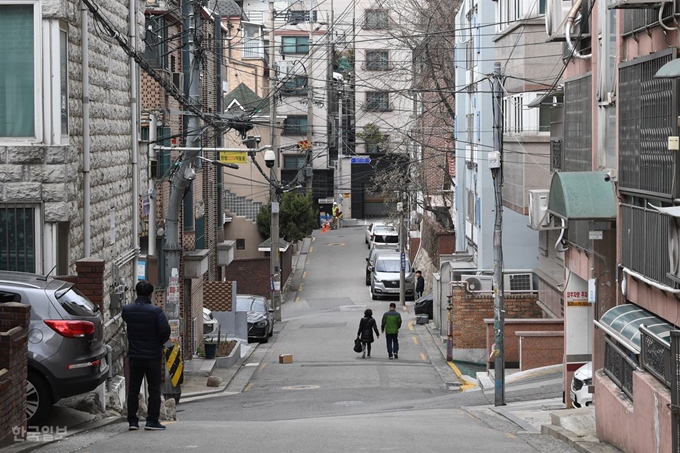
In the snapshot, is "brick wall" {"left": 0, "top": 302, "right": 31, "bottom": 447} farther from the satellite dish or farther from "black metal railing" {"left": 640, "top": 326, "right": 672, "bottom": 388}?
the satellite dish

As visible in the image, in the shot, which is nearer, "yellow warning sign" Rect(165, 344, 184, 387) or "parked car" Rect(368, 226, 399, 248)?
"yellow warning sign" Rect(165, 344, 184, 387)

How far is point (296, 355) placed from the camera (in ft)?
104

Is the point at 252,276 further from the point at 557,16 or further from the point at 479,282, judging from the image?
the point at 557,16

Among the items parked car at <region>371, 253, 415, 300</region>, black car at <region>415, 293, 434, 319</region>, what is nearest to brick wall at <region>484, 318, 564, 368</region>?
black car at <region>415, 293, 434, 319</region>

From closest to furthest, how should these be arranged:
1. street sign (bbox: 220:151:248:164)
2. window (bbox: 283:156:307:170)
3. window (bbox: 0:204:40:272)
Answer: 1. window (bbox: 0:204:40:272)
2. street sign (bbox: 220:151:248:164)
3. window (bbox: 283:156:307:170)

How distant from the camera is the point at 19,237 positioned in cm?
1403

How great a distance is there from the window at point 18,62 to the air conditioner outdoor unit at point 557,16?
8929 mm

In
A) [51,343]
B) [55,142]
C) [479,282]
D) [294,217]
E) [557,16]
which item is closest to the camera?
[51,343]

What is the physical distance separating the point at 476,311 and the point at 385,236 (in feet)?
109

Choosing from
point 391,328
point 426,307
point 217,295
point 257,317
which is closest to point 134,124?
point 391,328

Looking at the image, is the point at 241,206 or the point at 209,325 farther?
the point at 241,206

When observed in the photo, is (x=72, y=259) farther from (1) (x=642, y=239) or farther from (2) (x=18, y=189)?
(1) (x=642, y=239)

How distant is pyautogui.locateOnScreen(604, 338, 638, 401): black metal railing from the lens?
11.7 m

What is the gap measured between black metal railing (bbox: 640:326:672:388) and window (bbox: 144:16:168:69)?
16882 millimetres
